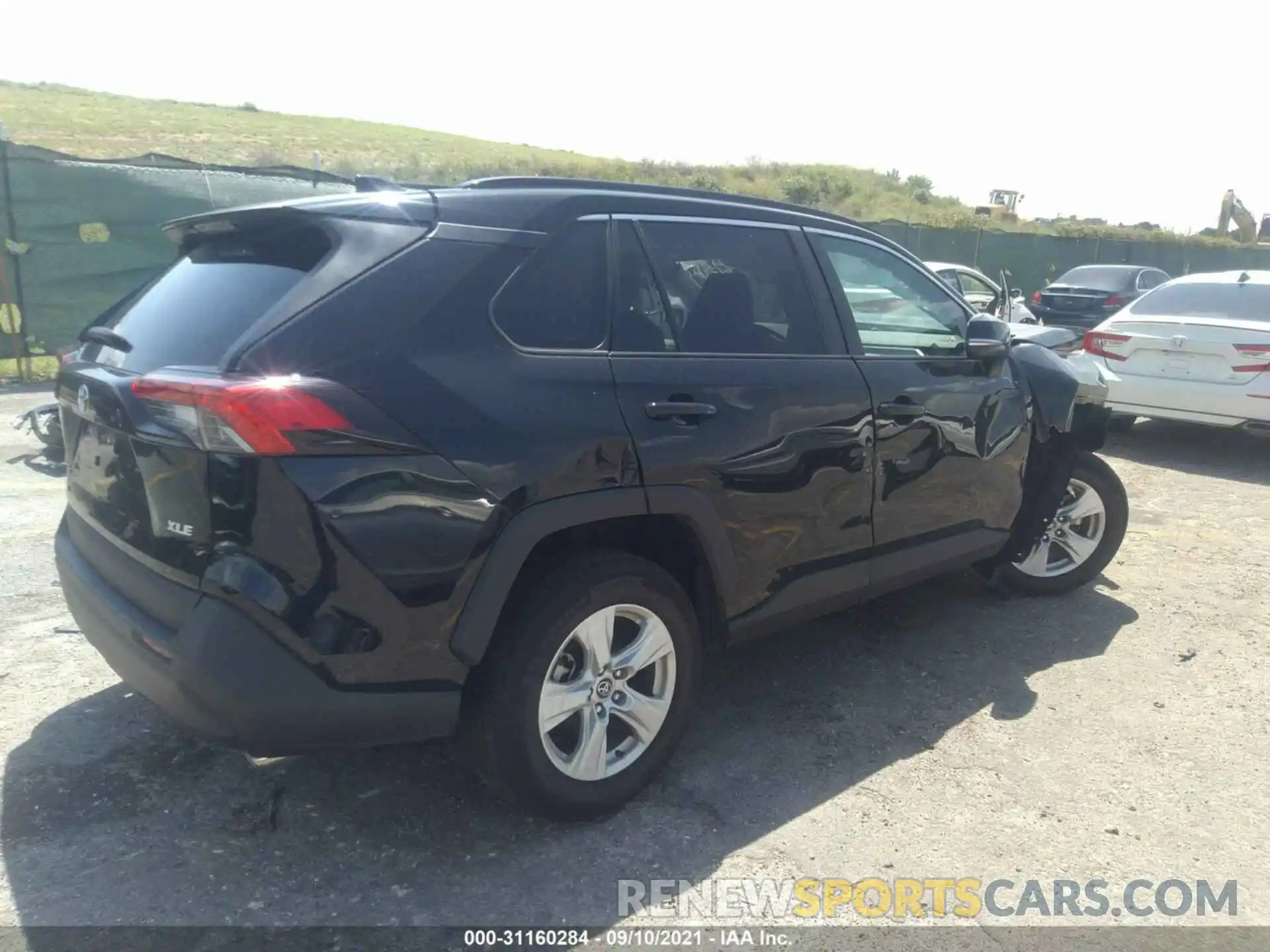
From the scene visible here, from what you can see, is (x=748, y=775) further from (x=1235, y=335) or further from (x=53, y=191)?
(x=53, y=191)

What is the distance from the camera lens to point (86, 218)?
33.1 ft

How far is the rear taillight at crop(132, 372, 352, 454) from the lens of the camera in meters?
2.29

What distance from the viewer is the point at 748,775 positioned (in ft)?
10.8

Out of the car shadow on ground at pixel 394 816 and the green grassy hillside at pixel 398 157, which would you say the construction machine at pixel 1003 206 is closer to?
the green grassy hillside at pixel 398 157

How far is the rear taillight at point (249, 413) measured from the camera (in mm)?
2291

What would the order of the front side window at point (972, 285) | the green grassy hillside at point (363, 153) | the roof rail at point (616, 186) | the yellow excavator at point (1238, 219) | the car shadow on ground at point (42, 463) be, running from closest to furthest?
the roof rail at point (616, 186)
the car shadow on ground at point (42, 463)
the front side window at point (972, 285)
the yellow excavator at point (1238, 219)
the green grassy hillside at point (363, 153)

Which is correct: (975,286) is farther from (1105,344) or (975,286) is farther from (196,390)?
(196,390)

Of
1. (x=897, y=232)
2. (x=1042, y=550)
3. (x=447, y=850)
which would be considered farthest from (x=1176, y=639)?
(x=897, y=232)

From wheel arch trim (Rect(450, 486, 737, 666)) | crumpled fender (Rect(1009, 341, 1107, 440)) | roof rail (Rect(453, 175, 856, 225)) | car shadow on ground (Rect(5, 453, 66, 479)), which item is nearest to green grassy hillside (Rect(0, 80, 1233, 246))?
car shadow on ground (Rect(5, 453, 66, 479))

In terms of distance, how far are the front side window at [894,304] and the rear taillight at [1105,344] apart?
4.98 m

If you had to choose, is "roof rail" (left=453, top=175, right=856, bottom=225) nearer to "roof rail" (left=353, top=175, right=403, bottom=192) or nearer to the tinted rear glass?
"roof rail" (left=353, top=175, right=403, bottom=192)

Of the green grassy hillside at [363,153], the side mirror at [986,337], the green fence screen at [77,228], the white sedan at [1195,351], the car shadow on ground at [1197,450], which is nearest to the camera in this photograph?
the side mirror at [986,337]

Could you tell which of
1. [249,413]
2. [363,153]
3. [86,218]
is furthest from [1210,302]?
[363,153]

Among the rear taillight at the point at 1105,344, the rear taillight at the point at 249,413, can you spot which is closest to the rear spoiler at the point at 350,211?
the rear taillight at the point at 249,413
